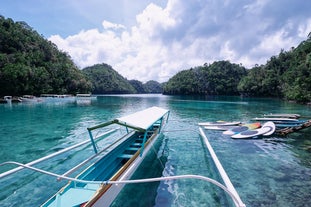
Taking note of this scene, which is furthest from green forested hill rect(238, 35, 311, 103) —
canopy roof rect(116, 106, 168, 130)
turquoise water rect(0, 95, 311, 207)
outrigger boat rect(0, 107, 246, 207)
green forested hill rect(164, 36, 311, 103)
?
outrigger boat rect(0, 107, 246, 207)

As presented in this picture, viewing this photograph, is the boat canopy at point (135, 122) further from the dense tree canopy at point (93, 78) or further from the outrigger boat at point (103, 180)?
the dense tree canopy at point (93, 78)

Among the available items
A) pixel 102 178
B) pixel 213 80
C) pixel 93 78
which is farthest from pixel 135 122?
pixel 93 78

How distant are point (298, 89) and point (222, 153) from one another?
37.2 meters

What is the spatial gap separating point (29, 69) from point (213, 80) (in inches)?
3151

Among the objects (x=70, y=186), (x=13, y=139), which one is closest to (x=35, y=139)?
(x=13, y=139)

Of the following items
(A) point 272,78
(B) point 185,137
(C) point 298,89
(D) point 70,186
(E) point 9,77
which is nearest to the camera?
(D) point 70,186

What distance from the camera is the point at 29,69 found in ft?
145

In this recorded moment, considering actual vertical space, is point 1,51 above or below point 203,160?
above

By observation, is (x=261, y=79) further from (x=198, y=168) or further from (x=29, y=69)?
(x=29, y=69)

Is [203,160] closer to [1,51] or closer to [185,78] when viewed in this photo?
[1,51]

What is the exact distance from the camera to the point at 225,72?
94625 millimetres

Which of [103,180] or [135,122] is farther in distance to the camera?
[135,122]

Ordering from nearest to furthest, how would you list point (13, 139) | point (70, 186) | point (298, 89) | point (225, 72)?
point (70, 186), point (13, 139), point (298, 89), point (225, 72)

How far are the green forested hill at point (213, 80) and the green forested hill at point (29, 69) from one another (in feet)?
177
